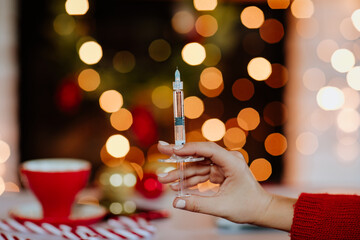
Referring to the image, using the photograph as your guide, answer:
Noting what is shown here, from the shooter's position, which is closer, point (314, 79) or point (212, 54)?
point (212, 54)

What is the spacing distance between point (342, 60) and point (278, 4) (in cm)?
46

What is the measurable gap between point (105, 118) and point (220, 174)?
1610 mm

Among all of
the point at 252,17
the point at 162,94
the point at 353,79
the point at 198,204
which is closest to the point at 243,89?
the point at 252,17

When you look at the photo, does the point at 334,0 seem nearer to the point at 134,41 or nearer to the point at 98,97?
the point at 134,41

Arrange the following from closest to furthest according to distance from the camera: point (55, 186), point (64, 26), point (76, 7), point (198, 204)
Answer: point (198, 204), point (55, 186), point (64, 26), point (76, 7)

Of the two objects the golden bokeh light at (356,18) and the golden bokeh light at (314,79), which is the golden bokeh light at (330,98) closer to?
the golden bokeh light at (314,79)

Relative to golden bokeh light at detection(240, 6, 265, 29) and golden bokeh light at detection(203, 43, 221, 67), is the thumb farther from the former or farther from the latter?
golden bokeh light at detection(240, 6, 265, 29)

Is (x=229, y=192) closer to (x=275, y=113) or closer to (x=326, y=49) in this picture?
(x=275, y=113)

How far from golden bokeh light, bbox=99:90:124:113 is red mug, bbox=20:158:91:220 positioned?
4.05 feet

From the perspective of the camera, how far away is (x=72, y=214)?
0.91 m

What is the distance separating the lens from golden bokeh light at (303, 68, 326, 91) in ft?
7.70

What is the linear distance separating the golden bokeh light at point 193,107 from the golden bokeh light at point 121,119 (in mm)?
293

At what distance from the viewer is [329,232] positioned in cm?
75

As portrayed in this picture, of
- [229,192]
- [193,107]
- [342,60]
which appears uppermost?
[342,60]
